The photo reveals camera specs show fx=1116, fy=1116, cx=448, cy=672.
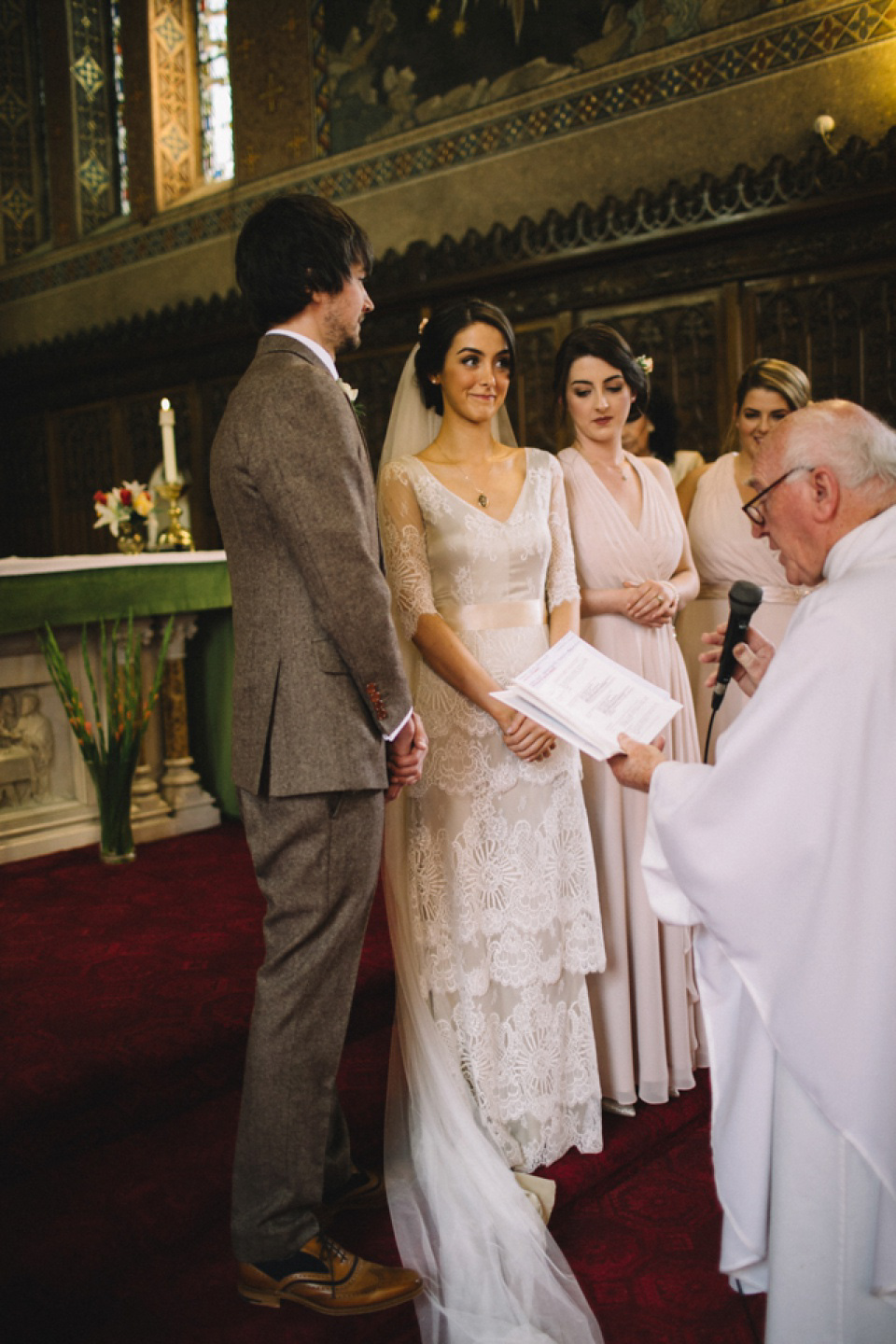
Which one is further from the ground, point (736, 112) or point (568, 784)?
point (736, 112)

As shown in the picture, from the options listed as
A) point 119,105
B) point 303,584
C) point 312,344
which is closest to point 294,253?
point 312,344

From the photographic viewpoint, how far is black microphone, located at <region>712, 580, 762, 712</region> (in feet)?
6.84

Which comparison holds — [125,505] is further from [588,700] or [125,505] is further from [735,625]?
[735,625]

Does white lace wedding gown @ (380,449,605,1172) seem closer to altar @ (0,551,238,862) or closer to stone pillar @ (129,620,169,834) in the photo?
altar @ (0,551,238,862)

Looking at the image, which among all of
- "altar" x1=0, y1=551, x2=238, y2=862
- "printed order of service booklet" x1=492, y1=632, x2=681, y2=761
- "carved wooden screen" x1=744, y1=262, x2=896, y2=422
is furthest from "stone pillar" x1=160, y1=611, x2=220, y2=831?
"carved wooden screen" x1=744, y1=262, x2=896, y2=422

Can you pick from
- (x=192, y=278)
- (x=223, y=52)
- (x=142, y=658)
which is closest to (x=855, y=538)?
(x=142, y=658)

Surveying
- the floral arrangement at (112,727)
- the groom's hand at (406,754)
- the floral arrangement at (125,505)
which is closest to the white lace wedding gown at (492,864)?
the groom's hand at (406,754)

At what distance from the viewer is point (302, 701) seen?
80.6 inches

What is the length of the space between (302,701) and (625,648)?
133 centimetres

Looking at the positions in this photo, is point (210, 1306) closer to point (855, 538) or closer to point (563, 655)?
point (563, 655)

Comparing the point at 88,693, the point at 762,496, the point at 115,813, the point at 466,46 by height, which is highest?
the point at 466,46

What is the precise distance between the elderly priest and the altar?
3.27 m

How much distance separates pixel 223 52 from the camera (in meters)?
9.83

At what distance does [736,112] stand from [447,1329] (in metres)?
6.24
